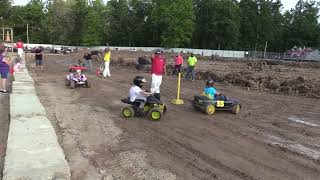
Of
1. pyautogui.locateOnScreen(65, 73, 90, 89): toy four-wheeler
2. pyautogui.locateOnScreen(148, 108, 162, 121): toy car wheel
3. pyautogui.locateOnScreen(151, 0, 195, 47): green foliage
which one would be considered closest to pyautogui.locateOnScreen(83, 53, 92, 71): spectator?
pyautogui.locateOnScreen(65, 73, 90, 89): toy four-wheeler

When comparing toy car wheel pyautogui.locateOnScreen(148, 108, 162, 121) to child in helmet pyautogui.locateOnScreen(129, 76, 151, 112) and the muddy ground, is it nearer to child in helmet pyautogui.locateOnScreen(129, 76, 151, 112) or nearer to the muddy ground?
child in helmet pyautogui.locateOnScreen(129, 76, 151, 112)

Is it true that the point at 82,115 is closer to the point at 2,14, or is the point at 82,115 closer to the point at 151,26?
the point at 2,14

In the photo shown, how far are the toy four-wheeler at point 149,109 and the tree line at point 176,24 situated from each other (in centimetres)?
6475

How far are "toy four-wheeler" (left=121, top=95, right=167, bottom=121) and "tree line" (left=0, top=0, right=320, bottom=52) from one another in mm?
64754

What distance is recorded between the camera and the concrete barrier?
22.6 ft

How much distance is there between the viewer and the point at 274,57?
215ft

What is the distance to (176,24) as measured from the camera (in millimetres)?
94062

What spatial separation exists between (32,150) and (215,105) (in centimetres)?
690

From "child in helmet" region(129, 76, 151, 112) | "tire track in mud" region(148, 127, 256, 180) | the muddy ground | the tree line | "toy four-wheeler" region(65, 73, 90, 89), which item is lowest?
"tire track in mud" region(148, 127, 256, 180)

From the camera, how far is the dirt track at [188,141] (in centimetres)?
769

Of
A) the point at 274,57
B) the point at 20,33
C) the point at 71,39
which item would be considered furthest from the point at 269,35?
the point at 20,33

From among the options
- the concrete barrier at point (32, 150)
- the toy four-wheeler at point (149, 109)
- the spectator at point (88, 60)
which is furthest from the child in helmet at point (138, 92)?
the spectator at point (88, 60)

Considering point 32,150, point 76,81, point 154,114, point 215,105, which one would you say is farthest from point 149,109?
point 76,81

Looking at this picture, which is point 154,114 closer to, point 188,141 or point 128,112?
point 128,112
